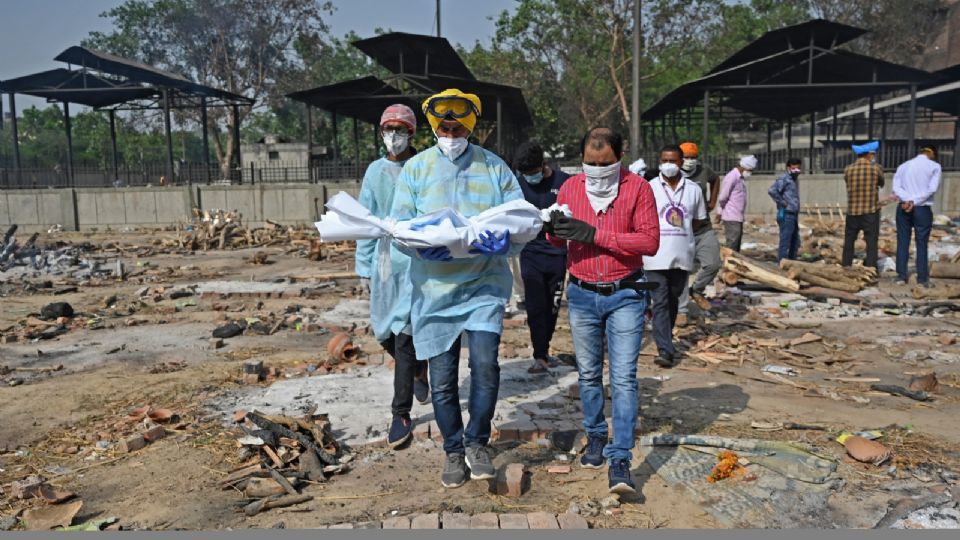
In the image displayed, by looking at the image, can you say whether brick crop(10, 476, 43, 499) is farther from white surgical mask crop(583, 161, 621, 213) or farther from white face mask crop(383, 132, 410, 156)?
white surgical mask crop(583, 161, 621, 213)

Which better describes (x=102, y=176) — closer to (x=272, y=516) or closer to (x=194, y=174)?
(x=194, y=174)

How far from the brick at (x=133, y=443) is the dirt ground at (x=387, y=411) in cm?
6

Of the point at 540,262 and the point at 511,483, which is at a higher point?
the point at 540,262

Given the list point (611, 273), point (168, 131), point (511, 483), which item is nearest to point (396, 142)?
point (611, 273)

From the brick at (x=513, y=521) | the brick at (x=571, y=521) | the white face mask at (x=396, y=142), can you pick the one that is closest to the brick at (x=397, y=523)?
the brick at (x=513, y=521)

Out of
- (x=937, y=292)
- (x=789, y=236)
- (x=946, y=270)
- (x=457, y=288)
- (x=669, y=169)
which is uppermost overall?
(x=669, y=169)

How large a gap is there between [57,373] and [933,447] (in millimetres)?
6977

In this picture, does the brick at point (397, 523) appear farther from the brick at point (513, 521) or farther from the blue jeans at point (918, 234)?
the blue jeans at point (918, 234)

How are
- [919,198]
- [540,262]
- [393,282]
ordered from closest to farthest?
1. [393,282]
2. [540,262]
3. [919,198]

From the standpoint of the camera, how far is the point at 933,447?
179 inches

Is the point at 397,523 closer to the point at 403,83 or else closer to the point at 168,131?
the point at 403,83

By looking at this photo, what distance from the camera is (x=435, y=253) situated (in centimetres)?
377

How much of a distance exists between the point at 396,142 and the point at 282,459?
212 centimetres

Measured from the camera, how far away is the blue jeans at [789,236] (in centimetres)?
1178
